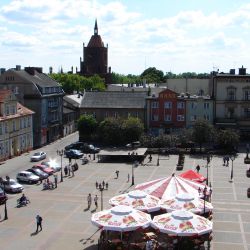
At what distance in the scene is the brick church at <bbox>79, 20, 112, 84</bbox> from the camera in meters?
156

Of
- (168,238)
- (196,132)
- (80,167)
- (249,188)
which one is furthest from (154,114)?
(168,238)

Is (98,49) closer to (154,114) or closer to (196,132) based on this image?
(154,114)

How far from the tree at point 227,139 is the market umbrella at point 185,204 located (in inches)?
1404

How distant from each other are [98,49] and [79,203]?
386ft

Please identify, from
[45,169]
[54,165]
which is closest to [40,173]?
[45,169]

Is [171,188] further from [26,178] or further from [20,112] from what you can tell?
[20,112]

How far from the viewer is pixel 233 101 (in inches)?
3199

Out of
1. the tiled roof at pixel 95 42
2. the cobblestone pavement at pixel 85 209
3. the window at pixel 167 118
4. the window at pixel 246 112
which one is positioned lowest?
the cobblestone pavement at pixel 85 209

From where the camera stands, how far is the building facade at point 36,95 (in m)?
77.3

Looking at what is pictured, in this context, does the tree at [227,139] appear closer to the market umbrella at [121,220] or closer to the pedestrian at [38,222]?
the market umbrella at [121,220]

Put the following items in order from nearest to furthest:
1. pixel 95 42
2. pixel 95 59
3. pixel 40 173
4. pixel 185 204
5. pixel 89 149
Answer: pixel 185 204, pixel 40 173, pixel 89 149, pixel 95 42, pixel 95 59

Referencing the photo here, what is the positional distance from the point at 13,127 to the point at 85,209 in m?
30.4

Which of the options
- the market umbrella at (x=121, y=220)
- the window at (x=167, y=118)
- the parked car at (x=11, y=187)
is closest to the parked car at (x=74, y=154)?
the parked car at (x=11, y=187)

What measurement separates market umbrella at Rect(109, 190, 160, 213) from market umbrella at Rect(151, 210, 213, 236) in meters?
3.59
